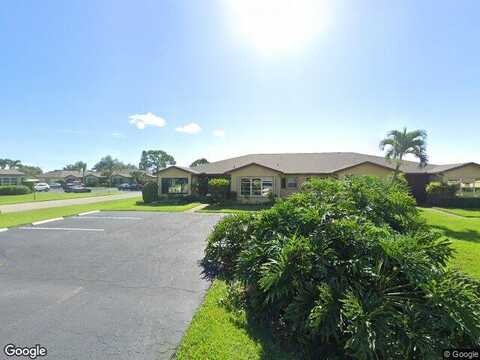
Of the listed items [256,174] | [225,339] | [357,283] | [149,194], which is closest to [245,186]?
[256,174]

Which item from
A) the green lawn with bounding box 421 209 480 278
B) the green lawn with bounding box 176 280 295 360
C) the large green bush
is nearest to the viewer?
the large green bush

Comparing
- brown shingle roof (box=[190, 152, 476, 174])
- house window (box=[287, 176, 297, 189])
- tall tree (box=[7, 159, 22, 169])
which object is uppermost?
tall tree (box=[7, 159, 22, 169])

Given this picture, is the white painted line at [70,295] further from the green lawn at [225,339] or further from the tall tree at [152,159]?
the tall tree at [152,159]

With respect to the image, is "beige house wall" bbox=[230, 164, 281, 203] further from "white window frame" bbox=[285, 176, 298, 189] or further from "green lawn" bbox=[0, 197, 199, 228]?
"green lawn" bbox=[0, 197, 199, 228]

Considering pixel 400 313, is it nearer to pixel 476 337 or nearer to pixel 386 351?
pixel 386 351

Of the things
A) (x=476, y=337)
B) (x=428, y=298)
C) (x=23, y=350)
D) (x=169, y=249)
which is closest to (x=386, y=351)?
(x=428, y=298)

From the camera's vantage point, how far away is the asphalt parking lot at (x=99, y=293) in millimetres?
3654

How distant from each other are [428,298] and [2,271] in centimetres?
933

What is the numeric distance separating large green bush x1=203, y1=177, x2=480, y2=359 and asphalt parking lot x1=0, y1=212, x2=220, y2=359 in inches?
65.1

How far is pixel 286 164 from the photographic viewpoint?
1056 inches

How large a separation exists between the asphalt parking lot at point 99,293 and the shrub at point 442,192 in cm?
2170

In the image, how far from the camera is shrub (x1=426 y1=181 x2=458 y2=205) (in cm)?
2083

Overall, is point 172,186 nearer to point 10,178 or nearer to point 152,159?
point 10,178

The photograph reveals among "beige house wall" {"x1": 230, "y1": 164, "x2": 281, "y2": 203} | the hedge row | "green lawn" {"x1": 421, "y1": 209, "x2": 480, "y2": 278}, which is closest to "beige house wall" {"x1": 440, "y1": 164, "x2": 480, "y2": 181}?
the hedge row
